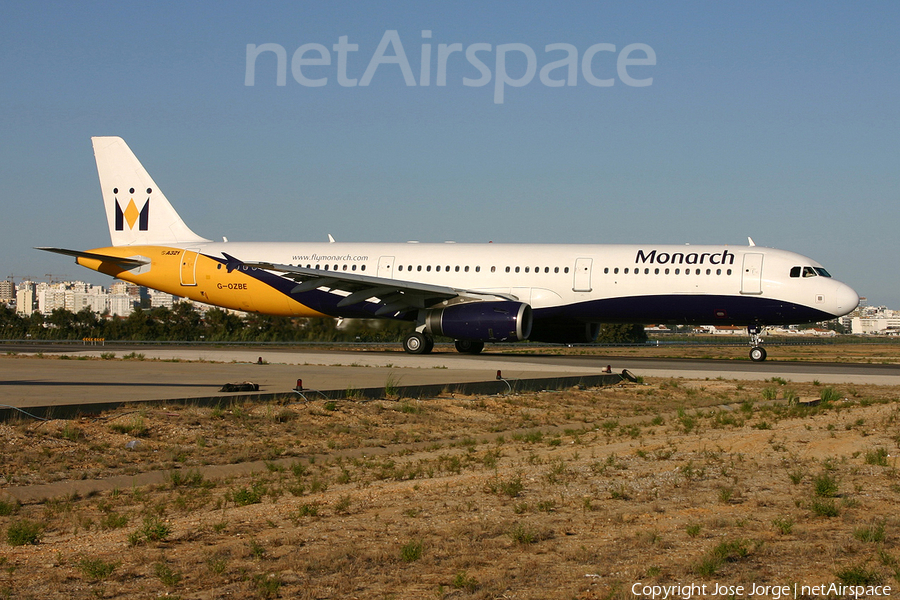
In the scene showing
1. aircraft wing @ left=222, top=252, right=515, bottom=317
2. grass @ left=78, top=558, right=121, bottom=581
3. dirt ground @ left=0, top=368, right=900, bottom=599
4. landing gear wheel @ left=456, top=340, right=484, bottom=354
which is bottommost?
grass @ left=78, top=558, right=121, bottom=581

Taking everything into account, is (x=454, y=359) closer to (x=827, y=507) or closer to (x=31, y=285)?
(x=827, y=507)

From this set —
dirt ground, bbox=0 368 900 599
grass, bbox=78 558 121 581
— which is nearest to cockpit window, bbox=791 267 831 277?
dirt ground, bbox=0 368 900 599

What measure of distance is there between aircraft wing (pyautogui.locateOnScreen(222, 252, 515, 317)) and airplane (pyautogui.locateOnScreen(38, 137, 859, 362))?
46 mm

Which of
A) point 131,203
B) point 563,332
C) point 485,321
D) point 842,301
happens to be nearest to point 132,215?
point 131,203

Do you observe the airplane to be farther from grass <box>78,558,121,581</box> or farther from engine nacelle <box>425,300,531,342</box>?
grass <box>78,558,121,581</box>

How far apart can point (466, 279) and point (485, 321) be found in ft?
10.4

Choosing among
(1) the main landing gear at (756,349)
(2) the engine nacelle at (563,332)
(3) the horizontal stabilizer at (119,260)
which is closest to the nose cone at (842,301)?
(1) the main landing gear at (756,349)

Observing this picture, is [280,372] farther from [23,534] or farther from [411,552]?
[411,552]

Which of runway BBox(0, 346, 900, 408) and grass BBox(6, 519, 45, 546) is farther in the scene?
runway BBox(0, 346, 900, 408)

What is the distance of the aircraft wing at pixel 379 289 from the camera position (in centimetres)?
2794

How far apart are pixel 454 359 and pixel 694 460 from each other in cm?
1688

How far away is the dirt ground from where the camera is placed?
18.5 ft

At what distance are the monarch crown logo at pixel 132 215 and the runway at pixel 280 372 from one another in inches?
233

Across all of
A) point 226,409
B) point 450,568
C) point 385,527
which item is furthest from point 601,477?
point 226,409
